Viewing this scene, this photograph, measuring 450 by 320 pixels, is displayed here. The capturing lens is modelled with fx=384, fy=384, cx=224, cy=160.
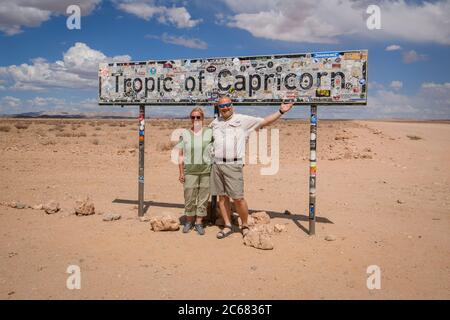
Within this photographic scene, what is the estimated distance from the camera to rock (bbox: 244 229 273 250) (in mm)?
4805

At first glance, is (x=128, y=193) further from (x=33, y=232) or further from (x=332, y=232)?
(x=332, y=232)

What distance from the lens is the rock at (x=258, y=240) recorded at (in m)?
4.80

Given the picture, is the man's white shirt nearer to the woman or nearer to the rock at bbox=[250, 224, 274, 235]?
the woman

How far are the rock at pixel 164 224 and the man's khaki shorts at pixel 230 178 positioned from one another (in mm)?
836

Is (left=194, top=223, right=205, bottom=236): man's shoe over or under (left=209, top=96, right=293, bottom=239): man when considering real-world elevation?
under

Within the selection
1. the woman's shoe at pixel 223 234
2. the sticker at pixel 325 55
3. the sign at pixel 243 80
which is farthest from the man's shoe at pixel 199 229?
the sticker at pixel 325 55

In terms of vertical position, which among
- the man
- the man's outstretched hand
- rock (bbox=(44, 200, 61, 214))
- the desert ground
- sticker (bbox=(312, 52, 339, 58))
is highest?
sticker (bbox=(312, 52, 339, 58))

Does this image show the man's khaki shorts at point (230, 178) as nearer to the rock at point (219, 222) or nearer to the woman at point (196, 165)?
the woman at point (196, 165)

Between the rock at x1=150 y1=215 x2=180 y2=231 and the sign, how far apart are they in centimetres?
184

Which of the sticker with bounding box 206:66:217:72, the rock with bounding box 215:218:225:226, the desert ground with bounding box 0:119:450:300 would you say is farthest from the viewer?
the rock with bounding box 215:218:225:226

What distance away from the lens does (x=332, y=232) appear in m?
5.61

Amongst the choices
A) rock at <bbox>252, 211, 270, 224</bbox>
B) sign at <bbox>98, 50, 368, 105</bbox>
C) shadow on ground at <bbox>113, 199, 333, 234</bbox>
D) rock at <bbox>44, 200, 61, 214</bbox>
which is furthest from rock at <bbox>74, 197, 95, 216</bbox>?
rock at <bbox>252, 211, 270, 224</bbox>
